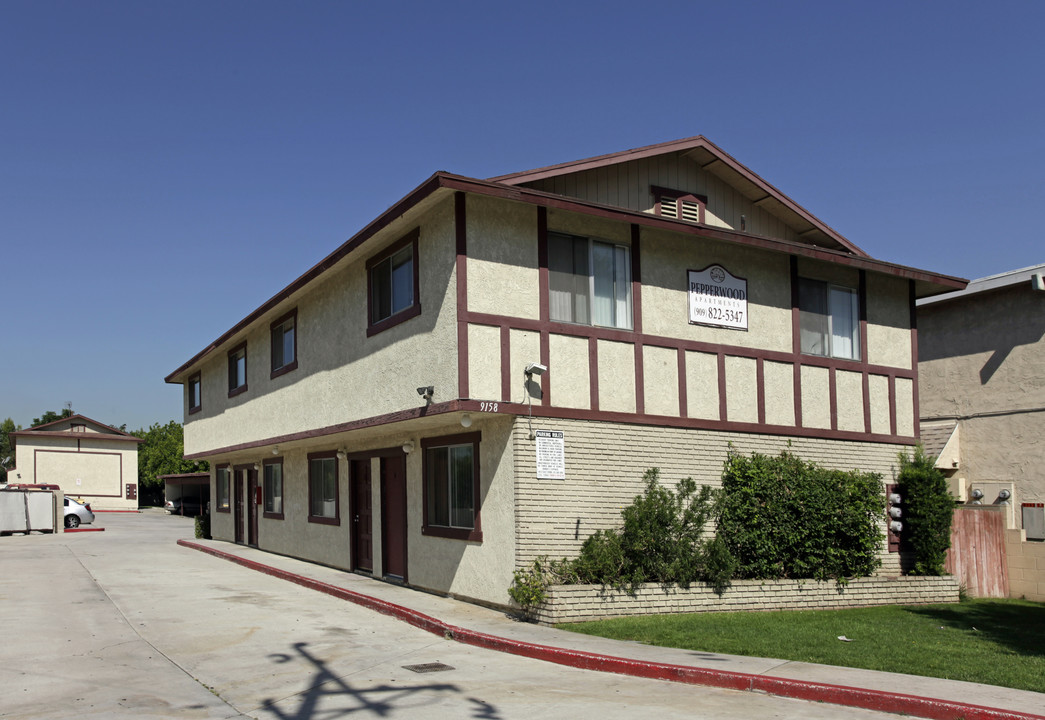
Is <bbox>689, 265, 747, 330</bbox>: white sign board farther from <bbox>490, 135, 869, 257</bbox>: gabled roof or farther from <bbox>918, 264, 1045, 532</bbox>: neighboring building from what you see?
<bbox>918, 264, 1045, 532</bbox>: neighboring building

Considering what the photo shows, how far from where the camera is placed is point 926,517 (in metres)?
16.7

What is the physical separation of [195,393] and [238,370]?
615 centimetres

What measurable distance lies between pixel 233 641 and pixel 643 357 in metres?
7.09

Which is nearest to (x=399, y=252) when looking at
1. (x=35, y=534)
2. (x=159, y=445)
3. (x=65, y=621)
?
(x=65, y=621)

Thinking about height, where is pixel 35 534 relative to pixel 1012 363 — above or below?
below

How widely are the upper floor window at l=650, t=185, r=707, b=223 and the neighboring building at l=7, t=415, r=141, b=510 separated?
5512cm

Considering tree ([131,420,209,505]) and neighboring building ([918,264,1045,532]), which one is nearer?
neighboring building ([918,264,1045,532])

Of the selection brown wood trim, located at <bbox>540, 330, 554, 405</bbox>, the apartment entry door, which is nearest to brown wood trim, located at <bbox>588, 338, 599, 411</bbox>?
brown wood trim, located at <bbox>540, 330, 554, 405</bbox>

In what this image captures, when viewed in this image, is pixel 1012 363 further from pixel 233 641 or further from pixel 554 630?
pixel 233 641

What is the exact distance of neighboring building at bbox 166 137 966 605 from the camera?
1320 cm

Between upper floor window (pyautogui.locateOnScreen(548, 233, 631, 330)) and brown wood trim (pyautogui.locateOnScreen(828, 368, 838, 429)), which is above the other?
upper floor window (pyautogui.locateOnScreen(548, 233, 631, 330))

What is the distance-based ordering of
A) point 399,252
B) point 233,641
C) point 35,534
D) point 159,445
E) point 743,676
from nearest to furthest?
point 743,676 < point 233,641 < point 399,252 < point 35,534 < point 159,445

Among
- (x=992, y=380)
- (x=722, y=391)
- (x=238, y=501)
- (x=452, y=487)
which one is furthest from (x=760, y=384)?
(x=238, y=501)

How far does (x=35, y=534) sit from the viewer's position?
3634cm
